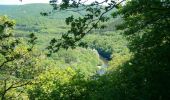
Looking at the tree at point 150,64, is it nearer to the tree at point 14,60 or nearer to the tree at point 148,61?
the tree at point 148,61

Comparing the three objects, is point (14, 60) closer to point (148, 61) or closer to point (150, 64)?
point (148, 61)

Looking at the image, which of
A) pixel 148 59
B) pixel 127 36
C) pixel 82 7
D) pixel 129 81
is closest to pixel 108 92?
pixel 129 81

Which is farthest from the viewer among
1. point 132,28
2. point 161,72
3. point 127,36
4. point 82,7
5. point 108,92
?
point 127,36

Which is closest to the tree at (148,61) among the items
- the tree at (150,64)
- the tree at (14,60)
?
the tree at (150,64)

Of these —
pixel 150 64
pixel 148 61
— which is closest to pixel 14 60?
pixel 148 61

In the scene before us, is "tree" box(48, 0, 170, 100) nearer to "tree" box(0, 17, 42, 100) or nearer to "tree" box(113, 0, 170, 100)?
"tree" box(113, 0, 170, 100)

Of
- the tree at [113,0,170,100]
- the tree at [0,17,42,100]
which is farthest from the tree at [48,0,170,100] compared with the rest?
the tree at [0,17,42,100]

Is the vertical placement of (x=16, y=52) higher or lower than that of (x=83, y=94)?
higher

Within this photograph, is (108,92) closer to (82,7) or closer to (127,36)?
(127,36)

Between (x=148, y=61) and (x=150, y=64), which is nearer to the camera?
(x=150, y=64)

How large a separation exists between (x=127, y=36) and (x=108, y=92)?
22.6 feet

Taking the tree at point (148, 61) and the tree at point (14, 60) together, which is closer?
the tree at point (148, 61)

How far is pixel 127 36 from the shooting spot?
29188 millimetres

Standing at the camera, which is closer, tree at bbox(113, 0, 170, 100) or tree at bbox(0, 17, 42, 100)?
tree at bbox(113, 0, 170, 100)
